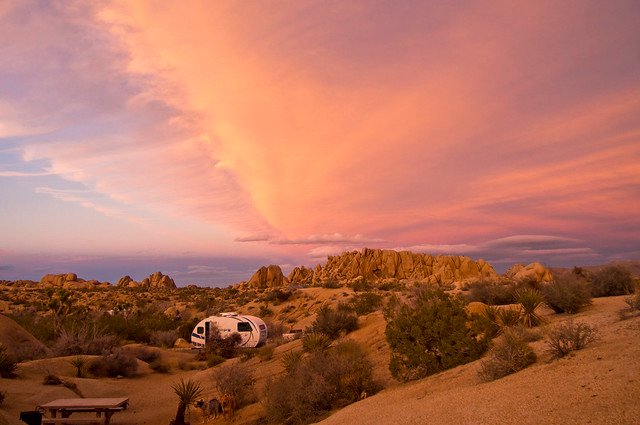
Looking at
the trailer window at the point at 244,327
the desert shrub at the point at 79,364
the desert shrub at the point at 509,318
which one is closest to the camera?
the desert shrub at the point at 509,318

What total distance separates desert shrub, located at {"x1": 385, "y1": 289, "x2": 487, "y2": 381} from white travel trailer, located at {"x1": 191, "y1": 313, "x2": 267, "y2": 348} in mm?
16828

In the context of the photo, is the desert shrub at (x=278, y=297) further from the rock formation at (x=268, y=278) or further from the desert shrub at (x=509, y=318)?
the desert shrub at (x=509, y=318)

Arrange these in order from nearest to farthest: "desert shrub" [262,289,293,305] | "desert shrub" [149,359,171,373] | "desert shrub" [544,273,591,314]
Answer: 1. "desert shrub" [544,273,591,314]
2. "desert shrub" [149,359,171,373]
3. "desert shrub" [262,289,293,305]

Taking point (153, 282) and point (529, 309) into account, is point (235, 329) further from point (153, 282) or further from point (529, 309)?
point (153, 282)

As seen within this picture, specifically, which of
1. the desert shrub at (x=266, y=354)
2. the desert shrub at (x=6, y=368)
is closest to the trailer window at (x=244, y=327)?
the desert shrub at (x=266, y=354)

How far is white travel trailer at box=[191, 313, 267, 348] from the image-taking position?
2684 centimetres

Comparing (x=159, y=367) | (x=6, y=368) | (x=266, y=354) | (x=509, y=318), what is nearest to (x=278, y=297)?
(x=159, y=367)

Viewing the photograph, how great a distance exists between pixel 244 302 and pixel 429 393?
142 ft

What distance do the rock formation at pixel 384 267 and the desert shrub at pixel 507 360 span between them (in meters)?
56.1

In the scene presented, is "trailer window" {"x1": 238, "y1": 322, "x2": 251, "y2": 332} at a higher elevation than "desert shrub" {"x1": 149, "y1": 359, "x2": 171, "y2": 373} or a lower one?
higher

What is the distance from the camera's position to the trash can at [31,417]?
11.3 m

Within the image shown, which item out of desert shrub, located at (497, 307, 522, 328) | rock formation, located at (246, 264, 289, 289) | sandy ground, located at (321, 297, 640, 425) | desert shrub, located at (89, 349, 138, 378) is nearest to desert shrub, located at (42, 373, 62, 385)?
desert shrub, located at (89, 349, 138, 378)

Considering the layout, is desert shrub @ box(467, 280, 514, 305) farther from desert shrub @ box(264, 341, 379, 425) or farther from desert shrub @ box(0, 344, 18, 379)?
desert shrub @ box(0, 344, 18, 379)

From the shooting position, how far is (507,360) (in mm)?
8672
